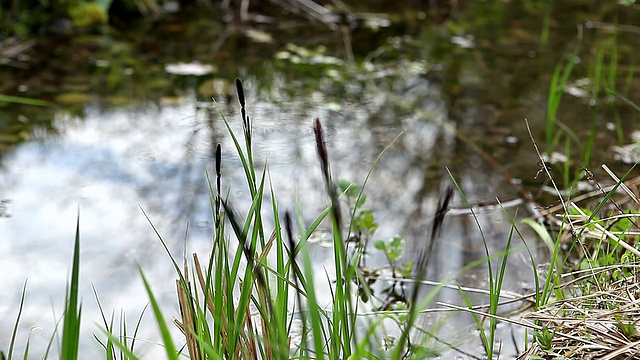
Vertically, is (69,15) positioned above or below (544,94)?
above

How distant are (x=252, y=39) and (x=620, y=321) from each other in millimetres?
2939

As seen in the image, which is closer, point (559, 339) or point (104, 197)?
point (559, 339)

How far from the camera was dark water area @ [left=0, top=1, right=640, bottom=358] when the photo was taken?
6.03 ft

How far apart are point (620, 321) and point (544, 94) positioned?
2062 mm

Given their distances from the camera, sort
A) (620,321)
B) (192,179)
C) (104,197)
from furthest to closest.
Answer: (192,179) < (104,197) < (620,321)

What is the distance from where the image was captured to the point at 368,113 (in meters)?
2.83

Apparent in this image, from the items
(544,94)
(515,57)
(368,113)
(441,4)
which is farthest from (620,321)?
(441,4)

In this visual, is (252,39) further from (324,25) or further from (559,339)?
(559,339)

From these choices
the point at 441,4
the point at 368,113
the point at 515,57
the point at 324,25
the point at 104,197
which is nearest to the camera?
the point at 104,197

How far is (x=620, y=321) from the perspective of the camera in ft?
3.50

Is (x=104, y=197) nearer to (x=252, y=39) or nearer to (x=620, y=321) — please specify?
(x=620, y=321)

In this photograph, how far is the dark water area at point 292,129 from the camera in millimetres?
1837

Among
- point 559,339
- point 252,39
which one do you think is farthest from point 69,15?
point 559,339

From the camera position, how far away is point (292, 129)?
269 cm
